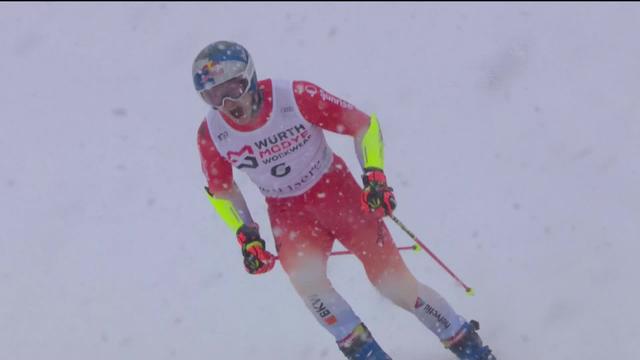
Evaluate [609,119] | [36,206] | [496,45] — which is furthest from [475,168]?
[36,206]

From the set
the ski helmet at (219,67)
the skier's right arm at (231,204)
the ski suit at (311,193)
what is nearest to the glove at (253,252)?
the skier's right arm at (231,204)

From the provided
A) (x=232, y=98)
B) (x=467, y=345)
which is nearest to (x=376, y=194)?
(x=232, y=98)

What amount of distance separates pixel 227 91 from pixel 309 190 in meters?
1.02

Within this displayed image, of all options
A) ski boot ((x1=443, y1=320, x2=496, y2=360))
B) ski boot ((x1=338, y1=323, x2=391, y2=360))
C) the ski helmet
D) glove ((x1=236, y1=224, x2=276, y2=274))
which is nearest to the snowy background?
ski boot ((x1=443, y1=320, x2=496, y2=360))

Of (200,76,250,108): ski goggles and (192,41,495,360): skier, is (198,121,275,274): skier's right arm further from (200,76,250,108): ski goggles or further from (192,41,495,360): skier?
(200,76,250,108): ski goggles

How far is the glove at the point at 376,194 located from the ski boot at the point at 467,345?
112 cm

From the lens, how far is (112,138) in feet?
34.7

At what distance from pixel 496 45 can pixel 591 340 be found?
4.80m

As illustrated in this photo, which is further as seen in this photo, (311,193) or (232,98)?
(311,193)

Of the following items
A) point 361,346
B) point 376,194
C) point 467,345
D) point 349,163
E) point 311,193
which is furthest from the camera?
point 349,163

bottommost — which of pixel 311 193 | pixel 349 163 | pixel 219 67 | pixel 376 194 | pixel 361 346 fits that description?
pixel 361 346

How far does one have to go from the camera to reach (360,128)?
17.7ft

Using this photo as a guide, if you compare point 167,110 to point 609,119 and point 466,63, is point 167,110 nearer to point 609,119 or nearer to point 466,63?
point 466,63

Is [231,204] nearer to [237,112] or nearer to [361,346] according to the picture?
[237,112]
